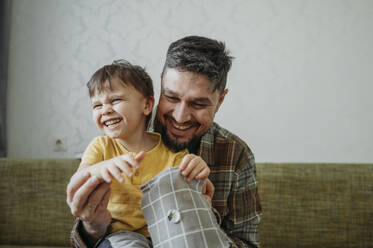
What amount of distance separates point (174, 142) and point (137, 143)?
12 cm

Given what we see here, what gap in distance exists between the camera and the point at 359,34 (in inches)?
81.5

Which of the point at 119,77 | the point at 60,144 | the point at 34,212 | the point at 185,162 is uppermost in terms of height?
the point at 119,77

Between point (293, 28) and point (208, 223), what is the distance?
167 centimetres

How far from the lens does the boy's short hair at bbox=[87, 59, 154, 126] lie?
883 mm

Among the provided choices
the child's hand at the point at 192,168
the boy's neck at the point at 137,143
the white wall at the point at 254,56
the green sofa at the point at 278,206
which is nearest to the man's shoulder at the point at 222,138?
the boy's neck at the point at 137,143

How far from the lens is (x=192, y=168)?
0.79 meters

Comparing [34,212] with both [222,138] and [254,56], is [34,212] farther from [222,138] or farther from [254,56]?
[254,56]

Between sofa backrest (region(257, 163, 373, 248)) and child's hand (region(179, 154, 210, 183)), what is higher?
child's hand (region(179, 154, 210, 183))

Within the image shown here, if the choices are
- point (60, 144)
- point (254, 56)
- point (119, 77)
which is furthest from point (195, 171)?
point (60, 144)

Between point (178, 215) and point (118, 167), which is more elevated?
point (118, 167)

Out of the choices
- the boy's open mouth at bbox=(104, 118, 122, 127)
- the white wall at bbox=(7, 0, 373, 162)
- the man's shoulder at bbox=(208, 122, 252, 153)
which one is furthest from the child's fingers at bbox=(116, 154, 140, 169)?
the white wall at bbox=(7, 0, 373, 162)

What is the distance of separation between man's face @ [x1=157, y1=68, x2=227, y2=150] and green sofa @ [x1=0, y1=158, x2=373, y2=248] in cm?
74

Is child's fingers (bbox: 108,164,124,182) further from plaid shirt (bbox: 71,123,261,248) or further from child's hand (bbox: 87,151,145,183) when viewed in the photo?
plaid shirt (bbox: 71,123,261,248)

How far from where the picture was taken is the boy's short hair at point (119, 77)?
88cm
